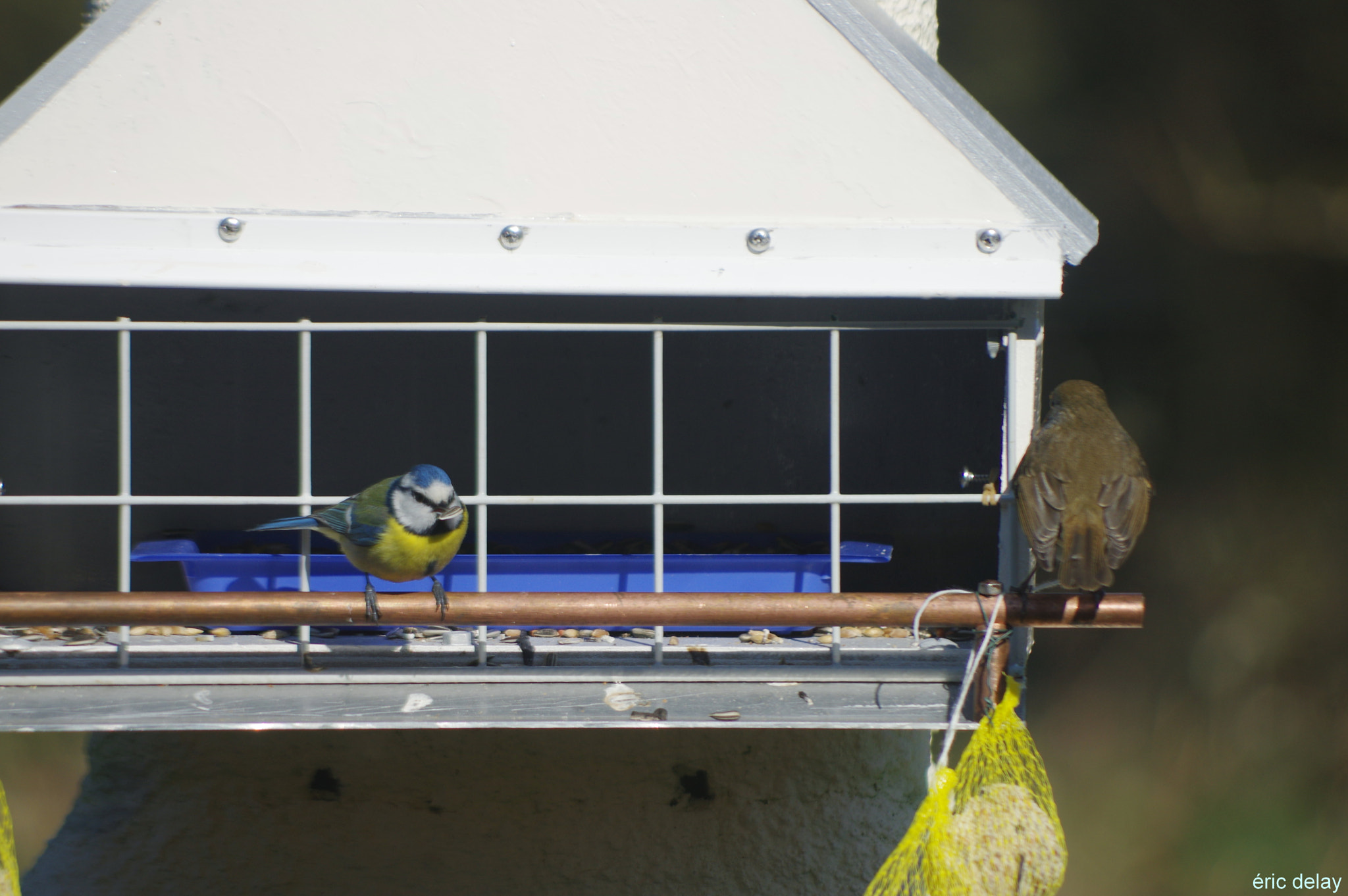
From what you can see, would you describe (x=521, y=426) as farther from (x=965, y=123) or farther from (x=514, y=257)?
(x=965, y=123)

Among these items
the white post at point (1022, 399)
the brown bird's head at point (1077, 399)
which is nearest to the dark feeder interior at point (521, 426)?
the brown bird's head at point (1077, 399)

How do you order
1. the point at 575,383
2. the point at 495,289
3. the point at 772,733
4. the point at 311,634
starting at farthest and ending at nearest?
the point at 575,383, the point at 772,733, the point at 311,634, the point at 495,289

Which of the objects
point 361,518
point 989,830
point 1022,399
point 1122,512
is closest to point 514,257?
point 361,518

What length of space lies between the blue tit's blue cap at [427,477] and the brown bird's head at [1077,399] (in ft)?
4.12

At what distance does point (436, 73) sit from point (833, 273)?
0.86m

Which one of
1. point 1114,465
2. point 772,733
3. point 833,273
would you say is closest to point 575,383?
point 772,733

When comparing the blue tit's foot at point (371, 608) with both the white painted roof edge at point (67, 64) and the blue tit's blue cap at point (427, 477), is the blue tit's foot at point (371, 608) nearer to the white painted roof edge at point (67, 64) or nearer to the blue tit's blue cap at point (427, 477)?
the blue tit's blue cap at point (427, 477)

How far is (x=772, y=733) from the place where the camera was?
277 centimetres

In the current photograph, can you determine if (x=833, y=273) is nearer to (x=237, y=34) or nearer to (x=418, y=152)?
(x=418, y=152)

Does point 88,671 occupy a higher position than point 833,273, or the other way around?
point 833,273

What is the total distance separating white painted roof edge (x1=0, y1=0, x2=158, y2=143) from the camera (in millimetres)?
2035

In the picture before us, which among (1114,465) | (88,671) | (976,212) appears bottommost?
(88,671)

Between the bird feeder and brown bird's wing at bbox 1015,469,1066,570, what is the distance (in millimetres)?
117

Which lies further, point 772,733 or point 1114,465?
point 772,733
